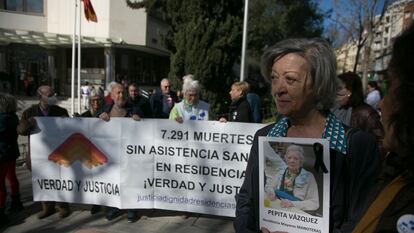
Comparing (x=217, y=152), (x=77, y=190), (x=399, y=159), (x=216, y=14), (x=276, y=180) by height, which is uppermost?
(x=216, y=14)

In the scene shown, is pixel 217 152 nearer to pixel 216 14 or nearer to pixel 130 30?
pixel 216 14

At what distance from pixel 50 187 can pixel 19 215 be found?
54 cm

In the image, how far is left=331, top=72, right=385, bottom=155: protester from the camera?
3844mm

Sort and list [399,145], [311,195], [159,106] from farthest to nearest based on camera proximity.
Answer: [159,106] < [311,195] < [399,145]

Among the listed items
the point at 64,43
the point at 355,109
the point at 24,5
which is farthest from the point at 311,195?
the point at 24,5

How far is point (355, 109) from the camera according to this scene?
13.3 ft

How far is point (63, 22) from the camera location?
25672 mm

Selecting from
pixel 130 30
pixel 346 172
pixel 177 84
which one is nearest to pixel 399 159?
pixel 346 172

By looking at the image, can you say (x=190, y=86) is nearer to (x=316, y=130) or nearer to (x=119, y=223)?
(x=119, y=223)

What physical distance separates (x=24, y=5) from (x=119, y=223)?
25.0 metres

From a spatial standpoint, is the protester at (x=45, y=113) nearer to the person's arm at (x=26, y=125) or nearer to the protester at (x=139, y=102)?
the person's arm at (x=26, y=125)

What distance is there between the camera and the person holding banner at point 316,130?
153 centimetres

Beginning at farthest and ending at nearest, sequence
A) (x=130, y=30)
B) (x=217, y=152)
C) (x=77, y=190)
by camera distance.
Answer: (x=130, y=30)
(x=77, y=190)
(x=217, y=152)

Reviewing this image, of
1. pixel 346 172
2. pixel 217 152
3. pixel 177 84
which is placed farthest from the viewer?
pixel 177 84
